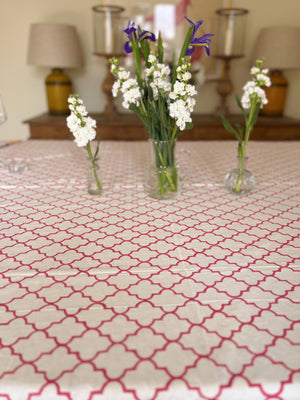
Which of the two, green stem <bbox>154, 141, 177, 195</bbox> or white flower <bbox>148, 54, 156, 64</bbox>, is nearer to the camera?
white flower <bbox>148, 54, 156, 64</bbox>

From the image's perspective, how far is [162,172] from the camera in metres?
0.93

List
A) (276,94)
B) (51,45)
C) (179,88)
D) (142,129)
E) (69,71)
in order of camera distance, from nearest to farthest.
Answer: (179,88) → (51,45) → (142,129) → (276,94) → (69,71)

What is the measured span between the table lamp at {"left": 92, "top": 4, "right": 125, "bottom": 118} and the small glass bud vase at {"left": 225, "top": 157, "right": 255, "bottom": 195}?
1833 mm

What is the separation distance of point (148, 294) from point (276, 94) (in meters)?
2.51

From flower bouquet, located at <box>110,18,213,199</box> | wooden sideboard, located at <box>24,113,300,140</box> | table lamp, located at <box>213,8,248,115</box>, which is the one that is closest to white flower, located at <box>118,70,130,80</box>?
flower bouquet, located at <box>110,18,213,199</box>

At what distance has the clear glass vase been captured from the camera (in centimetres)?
90

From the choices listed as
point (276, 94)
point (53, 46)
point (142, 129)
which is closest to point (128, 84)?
point (142, 129)

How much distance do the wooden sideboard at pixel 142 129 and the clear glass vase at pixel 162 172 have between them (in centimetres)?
153

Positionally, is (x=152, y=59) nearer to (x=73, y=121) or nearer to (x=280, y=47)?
(x=73, y=121)

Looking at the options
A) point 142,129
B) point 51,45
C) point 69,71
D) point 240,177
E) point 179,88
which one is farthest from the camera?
point 69,71

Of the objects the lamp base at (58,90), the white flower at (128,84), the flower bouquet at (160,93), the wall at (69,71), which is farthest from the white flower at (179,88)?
the wall at (69,71)

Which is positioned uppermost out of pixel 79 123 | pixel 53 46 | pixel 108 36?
pixel 108 36

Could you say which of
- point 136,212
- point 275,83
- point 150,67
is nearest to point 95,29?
point 275,83

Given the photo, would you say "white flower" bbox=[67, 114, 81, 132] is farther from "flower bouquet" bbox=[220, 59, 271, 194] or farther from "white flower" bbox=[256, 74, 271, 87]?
"white flower" bbox=[256, 74, 271, 87]
